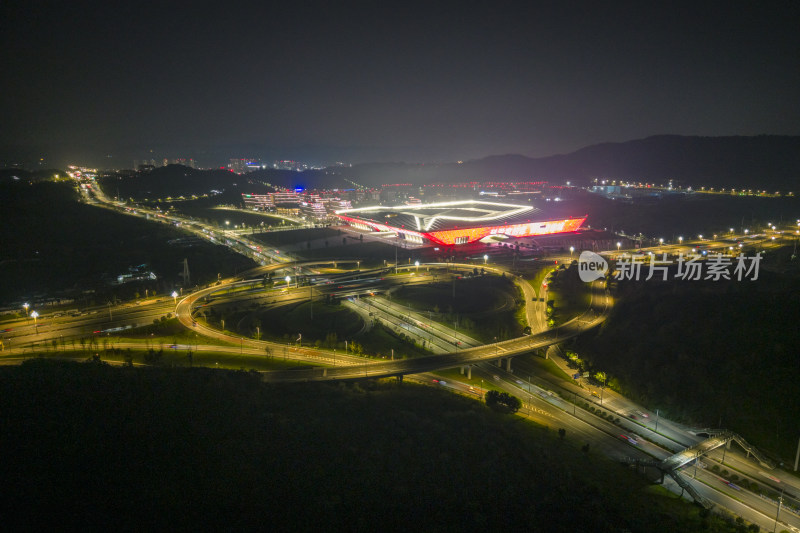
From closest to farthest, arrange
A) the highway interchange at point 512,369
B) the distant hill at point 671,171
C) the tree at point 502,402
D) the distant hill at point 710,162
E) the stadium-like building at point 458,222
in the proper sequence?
the highway interchange at point 512,369, the tree at point 502,402, the stadium-like building at point 458,222, the distant hill at point 710,162, the distant hill at point 671,171

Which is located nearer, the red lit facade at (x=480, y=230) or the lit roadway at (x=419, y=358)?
the lit roadway at (x=419, y=358)

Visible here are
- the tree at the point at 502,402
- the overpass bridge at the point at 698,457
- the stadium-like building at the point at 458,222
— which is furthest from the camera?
the stadium-like building at the point at 458,222

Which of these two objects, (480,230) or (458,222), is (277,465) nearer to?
(458,222)

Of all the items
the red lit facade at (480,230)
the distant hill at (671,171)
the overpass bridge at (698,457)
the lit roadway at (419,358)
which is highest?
the distant hill at (671,171)

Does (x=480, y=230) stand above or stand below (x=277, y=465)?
above

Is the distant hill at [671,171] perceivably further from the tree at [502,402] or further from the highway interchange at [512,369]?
the tree at [502,402]

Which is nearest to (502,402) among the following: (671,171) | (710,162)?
(710,162)

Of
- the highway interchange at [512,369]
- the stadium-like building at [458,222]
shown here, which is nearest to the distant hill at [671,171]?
the stadium-like building at [458,222]

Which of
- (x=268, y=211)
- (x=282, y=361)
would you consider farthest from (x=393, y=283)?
(x=268, y=211)

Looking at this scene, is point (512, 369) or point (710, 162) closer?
point (512, 369)
